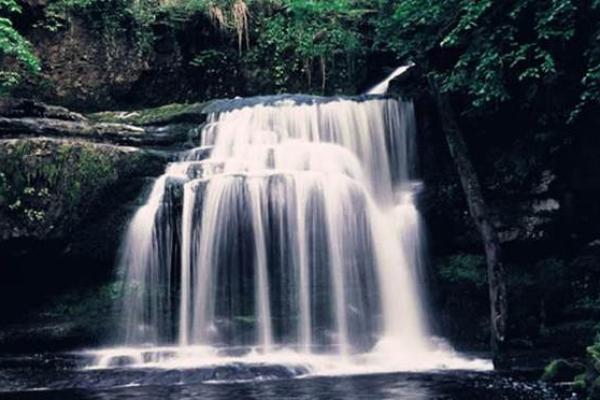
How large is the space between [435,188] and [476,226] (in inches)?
46.9

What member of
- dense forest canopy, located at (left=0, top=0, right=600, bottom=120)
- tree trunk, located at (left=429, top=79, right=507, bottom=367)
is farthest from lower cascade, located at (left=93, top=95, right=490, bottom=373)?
dense forest canopy, located at (left=0, top=0, right=600, bottom=120)

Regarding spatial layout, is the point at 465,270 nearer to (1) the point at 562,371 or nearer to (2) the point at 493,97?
(2) the point at 493,97

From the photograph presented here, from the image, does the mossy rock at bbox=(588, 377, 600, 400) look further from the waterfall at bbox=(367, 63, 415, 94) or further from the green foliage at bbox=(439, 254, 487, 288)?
the waterfall at bbox=(367, 63, 415, 94)

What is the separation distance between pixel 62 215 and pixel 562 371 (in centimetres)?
810

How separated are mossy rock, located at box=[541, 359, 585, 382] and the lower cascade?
2261 mm

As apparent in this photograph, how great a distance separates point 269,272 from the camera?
11.5 meters

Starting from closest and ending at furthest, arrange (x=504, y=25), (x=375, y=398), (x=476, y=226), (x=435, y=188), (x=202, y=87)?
(x=375, y=398), (x=504, y=25), (x=476, y=226), (x=435, y=188), (x=202, y=87)

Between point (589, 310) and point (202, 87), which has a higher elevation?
point (202, 87)

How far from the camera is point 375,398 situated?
26.1 ft

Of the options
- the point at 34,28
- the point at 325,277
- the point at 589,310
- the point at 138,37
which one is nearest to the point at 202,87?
the point at 138,37

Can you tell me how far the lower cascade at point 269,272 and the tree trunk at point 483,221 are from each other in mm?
896

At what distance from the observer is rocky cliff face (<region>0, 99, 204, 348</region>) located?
38.3 ft

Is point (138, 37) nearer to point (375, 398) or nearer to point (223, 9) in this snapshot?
point (223, 9)

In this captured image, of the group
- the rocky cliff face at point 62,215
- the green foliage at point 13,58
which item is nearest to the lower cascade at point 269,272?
the rocky cliff face at point 62,215
